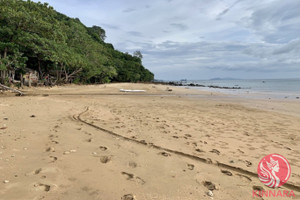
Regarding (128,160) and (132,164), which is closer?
(132,164)

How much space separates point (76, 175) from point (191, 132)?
3.39 meters

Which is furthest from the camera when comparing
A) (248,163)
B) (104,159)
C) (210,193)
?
(248,163)

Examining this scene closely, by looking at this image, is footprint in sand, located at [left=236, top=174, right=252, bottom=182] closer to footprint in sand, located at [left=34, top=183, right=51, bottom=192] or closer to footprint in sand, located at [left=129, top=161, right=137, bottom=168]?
footprint in sand, located at [left=129, top=161, right=137, bottom=168]

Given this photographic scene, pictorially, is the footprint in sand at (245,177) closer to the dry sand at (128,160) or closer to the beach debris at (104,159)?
the dry sand at (128,160)

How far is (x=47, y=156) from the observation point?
2.71 m

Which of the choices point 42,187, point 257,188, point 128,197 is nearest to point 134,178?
point 128,197

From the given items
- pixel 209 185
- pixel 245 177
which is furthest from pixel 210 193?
pixel 245 177

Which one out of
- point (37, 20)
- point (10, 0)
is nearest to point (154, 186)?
point (37, 20)

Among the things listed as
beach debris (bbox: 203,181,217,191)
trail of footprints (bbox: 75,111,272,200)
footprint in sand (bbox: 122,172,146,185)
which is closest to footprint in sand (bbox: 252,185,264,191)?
trail of footprints (bbox: 75,111,272,200)

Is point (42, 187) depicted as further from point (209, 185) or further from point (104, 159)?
point (209, 185)

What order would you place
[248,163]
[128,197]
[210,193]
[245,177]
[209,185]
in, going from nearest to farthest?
[128,197] → [210,193] → [209,185] → [245,177] → [248,163]

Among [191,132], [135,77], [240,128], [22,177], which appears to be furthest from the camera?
[135,77]

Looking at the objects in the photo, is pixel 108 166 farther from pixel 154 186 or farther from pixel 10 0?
pixel 10 0

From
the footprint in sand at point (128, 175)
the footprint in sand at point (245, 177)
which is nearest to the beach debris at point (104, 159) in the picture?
the footprint in sand at point (128, 175)
